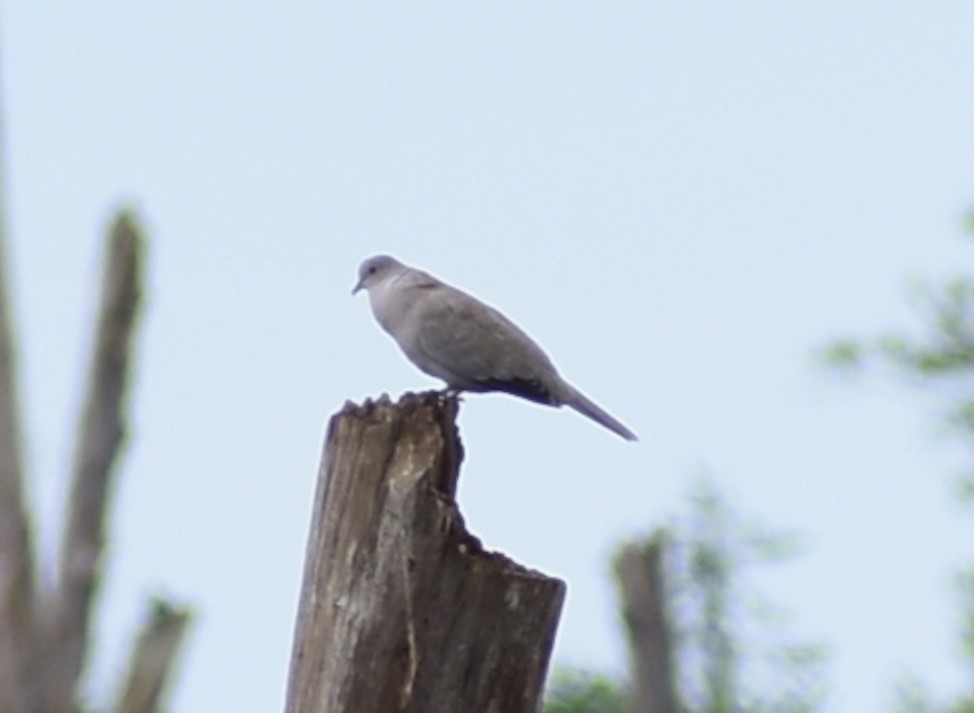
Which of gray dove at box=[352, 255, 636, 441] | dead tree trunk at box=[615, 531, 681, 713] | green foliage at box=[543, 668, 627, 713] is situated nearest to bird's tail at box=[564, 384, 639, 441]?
gray dove at box=[352, 255, 636, 441]

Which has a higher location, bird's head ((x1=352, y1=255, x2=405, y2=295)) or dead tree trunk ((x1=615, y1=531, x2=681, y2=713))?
bird's head ((x1=352, y1=255, x2=405, y2=295))

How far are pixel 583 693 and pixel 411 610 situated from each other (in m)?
10.7

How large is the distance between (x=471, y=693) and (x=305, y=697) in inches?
14.3

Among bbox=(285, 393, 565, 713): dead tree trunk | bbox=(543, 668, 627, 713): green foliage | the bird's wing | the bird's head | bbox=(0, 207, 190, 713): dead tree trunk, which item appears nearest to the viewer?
bbox=(285, 393, 565, 713): dead tree trunk

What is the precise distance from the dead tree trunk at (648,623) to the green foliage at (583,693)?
1997 mm

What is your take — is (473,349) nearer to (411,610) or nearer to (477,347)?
(477,347)

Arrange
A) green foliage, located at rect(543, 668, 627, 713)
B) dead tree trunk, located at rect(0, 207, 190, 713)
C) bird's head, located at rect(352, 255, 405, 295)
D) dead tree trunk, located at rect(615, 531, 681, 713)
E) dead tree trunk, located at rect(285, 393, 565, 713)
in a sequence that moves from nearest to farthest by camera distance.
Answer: dead tree trunk, located at rect(285, 393, 565, 713) → dead tree trunk, located at rect(0, 207, 190, 713) → bird's head, located at rect(352, 255, 405, 295) → dead tree trunk, located at rect(615, 531, 681, 713) → green foliage, located at rect(543, 668, 627, 713)

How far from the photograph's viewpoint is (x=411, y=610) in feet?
15.2

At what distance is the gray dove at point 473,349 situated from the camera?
7812 mm

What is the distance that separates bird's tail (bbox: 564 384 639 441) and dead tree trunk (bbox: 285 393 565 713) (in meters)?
3.13

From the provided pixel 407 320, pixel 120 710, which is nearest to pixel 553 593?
pixel 120 710

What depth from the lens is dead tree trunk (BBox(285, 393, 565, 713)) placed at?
15.1ft

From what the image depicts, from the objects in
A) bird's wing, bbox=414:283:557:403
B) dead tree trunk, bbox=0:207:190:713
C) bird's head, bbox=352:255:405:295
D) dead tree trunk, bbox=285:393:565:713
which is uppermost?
bird's head, bbox=352:255:405:295

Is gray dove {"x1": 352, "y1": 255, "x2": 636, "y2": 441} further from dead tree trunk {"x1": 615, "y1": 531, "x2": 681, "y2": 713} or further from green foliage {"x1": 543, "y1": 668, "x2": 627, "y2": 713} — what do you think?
green foliage {"x1": 543, "y1": 668, "x2": 627, "y2": 713}
